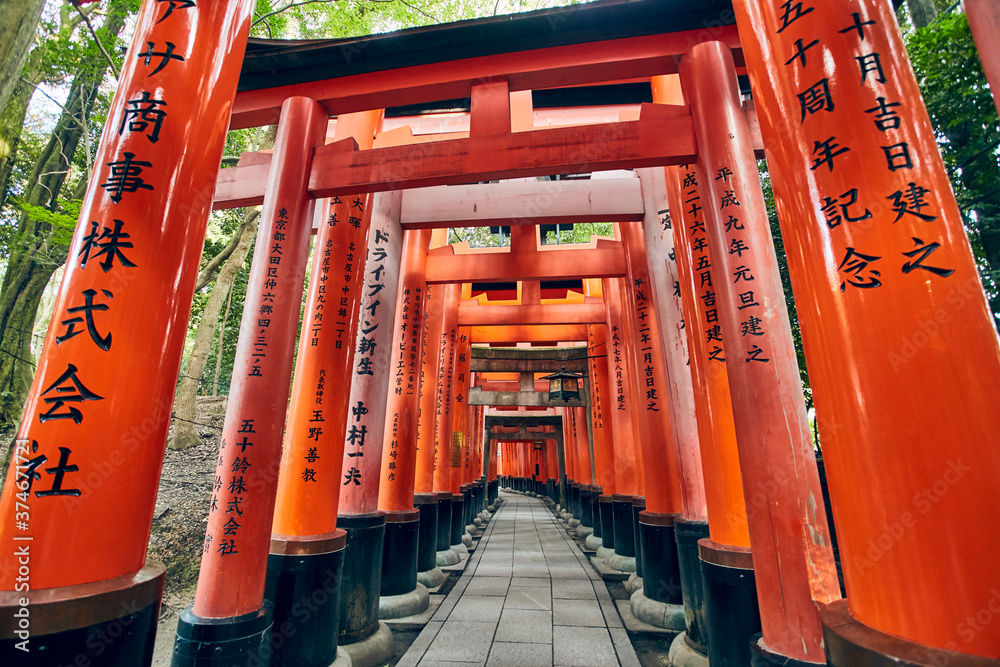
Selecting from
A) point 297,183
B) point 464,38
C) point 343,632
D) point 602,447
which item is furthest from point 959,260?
point 602,447

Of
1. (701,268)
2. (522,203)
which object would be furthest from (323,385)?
(522,203)

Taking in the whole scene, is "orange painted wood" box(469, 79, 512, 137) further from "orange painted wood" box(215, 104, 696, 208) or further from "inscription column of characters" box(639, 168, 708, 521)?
"inscription column of characters" box(639, 168, 708, 521)

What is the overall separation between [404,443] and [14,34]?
4.99 metres

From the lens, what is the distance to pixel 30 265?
763 centimetres

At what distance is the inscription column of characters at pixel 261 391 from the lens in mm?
2932

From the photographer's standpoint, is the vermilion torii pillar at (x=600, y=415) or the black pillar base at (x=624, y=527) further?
the vermilion torii pillar at (x=600, y=415)

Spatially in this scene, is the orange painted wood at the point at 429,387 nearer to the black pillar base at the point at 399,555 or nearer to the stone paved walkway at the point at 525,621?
the stone paved walkway at the point at 525,621

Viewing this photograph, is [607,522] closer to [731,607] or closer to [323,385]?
[731,607]

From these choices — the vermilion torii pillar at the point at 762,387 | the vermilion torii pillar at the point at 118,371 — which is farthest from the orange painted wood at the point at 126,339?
the vermilion torii pillar at the point at 762,387

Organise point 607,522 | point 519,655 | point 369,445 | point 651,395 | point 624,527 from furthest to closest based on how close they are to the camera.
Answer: point 607,522 < point 624,527 < point 651,395 < point 369,445 < point 519,655

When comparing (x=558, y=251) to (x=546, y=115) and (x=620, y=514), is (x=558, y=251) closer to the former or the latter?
(x=546, y=115)

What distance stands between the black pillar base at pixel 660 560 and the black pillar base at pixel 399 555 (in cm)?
269

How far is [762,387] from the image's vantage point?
9.07 ft

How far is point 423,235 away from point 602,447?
619cm
